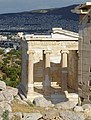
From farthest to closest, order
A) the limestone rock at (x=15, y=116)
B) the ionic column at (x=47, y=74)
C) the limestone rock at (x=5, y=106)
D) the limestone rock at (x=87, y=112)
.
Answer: the ionic column at (x=47, y=74)
the limestone rock at (x=87, y=112)
the limestone rock at (x=5, y=106)
the limestone rock at (x=15, y=116)

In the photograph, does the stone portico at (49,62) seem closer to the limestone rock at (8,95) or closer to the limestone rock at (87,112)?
the limestone rock at (8,95)

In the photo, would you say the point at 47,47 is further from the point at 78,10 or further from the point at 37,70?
the point at 78,10

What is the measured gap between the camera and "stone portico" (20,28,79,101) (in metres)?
38.2

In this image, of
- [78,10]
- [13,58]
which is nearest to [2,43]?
[13,58]

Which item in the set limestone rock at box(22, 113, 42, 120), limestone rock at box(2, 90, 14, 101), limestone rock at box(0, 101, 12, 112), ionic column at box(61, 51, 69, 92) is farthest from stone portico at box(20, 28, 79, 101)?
limestone rock at box(22, 113, 42, 120)

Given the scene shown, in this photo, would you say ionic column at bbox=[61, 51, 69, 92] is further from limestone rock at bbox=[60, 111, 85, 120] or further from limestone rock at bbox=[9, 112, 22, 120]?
limestone rock at bbox=[9, 112, 22, 120]

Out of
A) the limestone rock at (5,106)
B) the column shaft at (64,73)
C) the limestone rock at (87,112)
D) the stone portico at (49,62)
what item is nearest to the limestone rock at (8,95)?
the limestone rock at (5,106)

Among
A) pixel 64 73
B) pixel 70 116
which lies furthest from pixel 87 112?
pixel 64 73

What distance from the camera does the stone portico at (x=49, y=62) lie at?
38156 mm

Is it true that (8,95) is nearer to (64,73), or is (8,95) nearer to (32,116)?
(32,116)

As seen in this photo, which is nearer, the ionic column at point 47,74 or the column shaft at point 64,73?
the ionic column at point 47,74

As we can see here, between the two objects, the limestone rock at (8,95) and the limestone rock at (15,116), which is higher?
the limestone rock at (8,95)

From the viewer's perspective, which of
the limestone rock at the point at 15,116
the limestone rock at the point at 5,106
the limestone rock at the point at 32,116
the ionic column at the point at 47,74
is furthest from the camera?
the ionic column at the point at 47,74

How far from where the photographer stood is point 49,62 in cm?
3859
